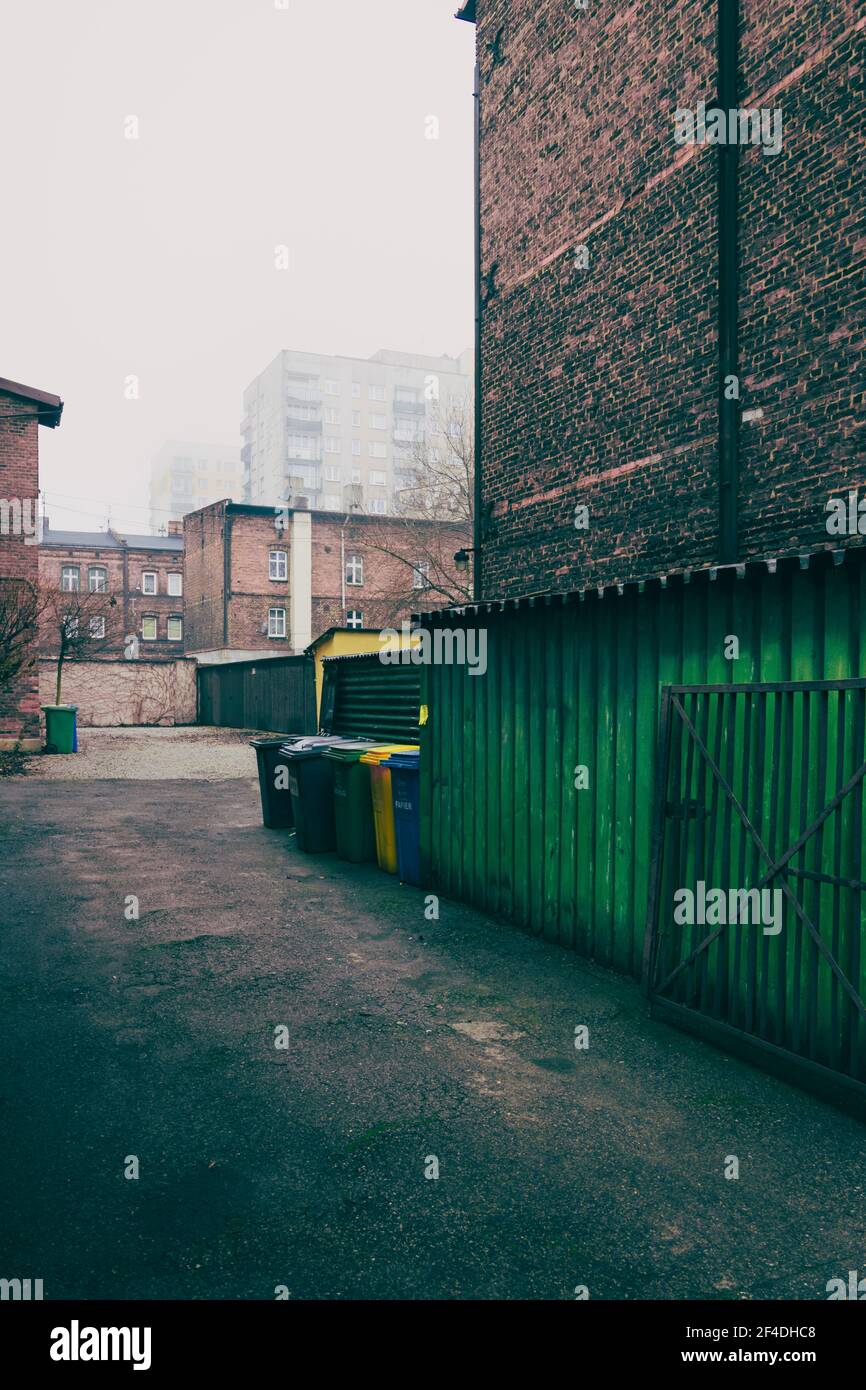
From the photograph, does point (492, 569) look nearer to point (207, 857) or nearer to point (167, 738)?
point (207, 857)

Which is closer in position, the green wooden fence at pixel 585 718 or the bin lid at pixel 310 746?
the green wooden fence at pixel 585 718

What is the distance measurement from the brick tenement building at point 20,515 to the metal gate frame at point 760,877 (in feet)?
58.0

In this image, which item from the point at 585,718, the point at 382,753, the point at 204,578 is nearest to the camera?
the point at 585,718

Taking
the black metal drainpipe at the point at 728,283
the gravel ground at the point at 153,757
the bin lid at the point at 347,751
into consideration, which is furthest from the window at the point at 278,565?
the black metal drainpipe at the point at 728,283

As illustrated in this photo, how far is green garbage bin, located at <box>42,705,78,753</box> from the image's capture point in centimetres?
2039

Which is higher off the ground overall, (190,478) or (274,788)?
(190,478)

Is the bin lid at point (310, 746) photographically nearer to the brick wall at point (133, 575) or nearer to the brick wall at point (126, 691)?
the brick wall at point (126, 691)

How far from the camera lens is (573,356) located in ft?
34.8

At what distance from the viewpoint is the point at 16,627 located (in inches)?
730

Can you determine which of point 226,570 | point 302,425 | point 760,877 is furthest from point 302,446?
point 760,877

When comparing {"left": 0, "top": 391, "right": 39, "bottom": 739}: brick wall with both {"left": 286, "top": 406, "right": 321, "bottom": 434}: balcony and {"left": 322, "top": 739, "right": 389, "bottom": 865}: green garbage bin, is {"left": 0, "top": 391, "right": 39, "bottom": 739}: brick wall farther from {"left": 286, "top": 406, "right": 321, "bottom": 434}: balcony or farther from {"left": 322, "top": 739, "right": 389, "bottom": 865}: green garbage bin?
{"left": 286, "top": 406, "right": 321, "bottom": 434}: balcony

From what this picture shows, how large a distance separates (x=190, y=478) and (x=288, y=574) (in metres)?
70.1

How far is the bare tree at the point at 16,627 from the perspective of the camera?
18.4 metres

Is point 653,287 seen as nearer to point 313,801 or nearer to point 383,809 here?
point 383,809
